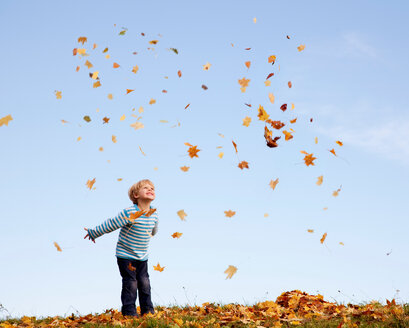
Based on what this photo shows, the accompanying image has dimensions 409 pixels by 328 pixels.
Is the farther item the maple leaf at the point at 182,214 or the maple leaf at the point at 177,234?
the maple leaf at the point at 177,234

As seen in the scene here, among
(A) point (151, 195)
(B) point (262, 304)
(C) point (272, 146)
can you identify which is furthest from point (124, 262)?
(C) point (272, 146)

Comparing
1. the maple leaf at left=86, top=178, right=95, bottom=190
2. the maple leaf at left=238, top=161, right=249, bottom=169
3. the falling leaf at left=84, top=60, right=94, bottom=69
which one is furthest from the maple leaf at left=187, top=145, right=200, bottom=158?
the falling leaf at left=84, top=60, right=94, bottom=69

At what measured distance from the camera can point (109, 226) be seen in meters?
7.18

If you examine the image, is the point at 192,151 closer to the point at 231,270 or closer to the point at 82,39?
the point at 231,270

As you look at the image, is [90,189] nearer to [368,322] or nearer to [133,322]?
[133,322]

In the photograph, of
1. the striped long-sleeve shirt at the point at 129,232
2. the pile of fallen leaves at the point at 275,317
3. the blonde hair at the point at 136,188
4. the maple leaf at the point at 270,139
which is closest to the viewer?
the pile of fallen leaves at the point at 275,317

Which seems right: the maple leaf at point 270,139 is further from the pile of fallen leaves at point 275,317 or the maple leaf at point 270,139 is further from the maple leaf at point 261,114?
the pile of fallen leaves at point 275,317

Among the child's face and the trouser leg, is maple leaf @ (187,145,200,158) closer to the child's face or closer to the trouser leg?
the child's face

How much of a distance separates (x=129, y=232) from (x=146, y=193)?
687mm

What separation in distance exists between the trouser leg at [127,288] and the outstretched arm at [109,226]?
1.73 feet

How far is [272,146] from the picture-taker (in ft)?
24.0

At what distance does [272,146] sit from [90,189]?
3132 millimetres

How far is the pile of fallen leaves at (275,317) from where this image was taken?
19.0 feet

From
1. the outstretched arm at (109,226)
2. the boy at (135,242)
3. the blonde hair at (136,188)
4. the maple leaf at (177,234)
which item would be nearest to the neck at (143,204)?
the boy at (135,242)
